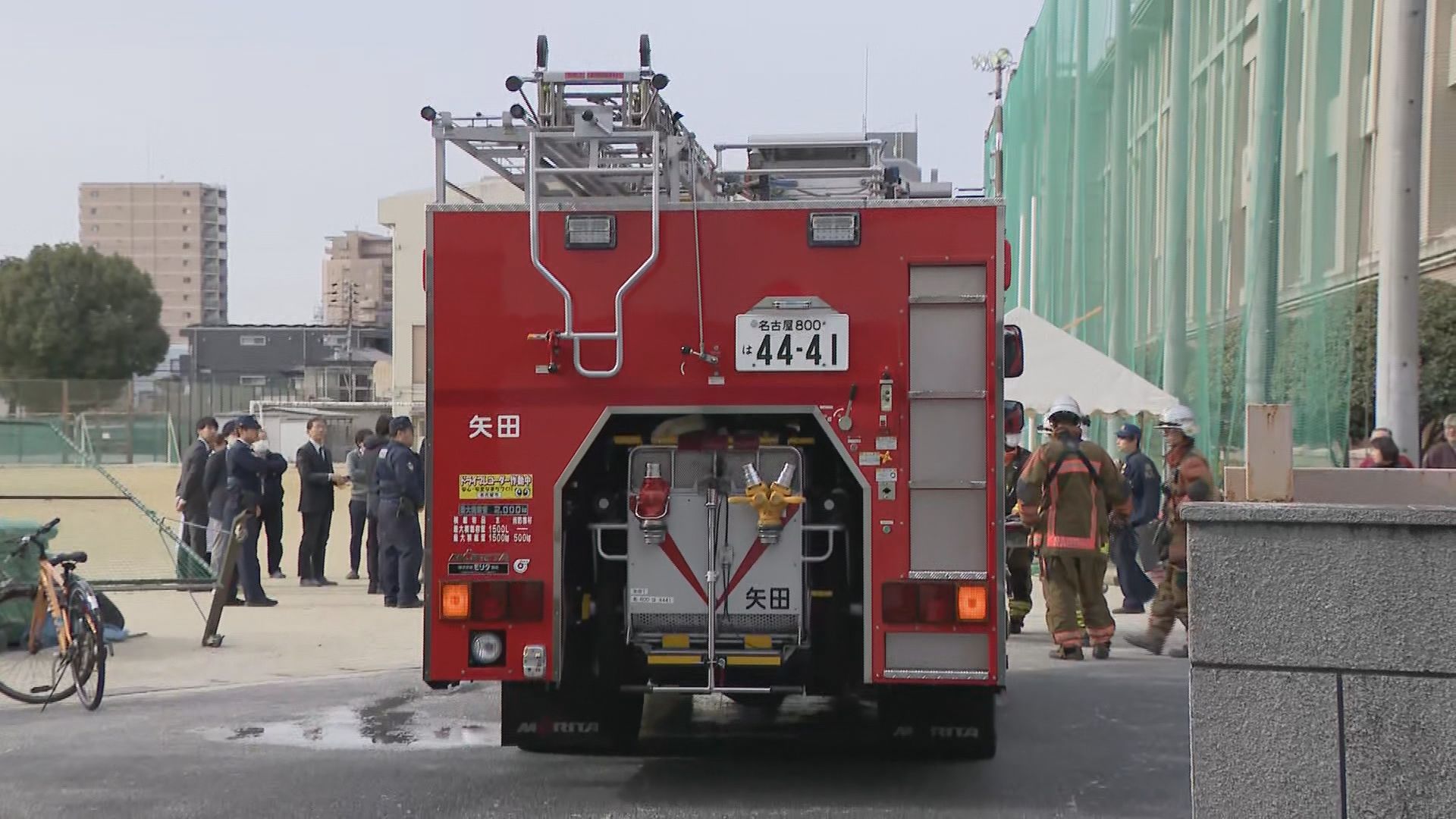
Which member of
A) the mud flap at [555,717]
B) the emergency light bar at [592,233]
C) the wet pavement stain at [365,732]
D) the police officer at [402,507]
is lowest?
the wet pavement stain at [365,732]

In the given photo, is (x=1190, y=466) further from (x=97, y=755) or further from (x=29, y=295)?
(x=29, y=295)

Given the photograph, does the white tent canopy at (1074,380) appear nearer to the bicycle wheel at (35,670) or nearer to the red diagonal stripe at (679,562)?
the bicycle wheel at (35,670)

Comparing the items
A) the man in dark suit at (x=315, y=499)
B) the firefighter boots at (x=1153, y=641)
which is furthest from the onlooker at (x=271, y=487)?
the firefighter boots at (x=1153, y=641)

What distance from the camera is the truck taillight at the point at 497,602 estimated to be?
7.30 m

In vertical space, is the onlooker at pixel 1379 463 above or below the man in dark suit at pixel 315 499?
above

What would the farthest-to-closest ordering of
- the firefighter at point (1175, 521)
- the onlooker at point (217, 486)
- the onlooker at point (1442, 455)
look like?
the onlooker at point (217, 486) < the onlooker at point (1442, 455) < the firefighter at point (1175, 521)

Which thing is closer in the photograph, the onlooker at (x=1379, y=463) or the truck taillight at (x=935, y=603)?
the truck taillight at (x=935, y=603)

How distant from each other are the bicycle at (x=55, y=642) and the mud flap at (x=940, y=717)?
4.78 meters

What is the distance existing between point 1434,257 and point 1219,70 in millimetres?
8524

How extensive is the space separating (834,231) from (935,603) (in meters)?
1.62

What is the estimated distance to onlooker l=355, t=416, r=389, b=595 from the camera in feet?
53.9

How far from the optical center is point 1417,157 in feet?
43.2

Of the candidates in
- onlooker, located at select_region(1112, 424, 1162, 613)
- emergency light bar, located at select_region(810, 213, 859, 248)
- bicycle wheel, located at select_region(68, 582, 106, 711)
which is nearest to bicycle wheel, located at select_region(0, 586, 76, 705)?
bicycle wheel, located at select_region(68, 582, 106, 711)

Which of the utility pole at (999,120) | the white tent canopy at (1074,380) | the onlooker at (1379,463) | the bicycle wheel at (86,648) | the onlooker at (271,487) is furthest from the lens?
the utility pole at (999,120)
